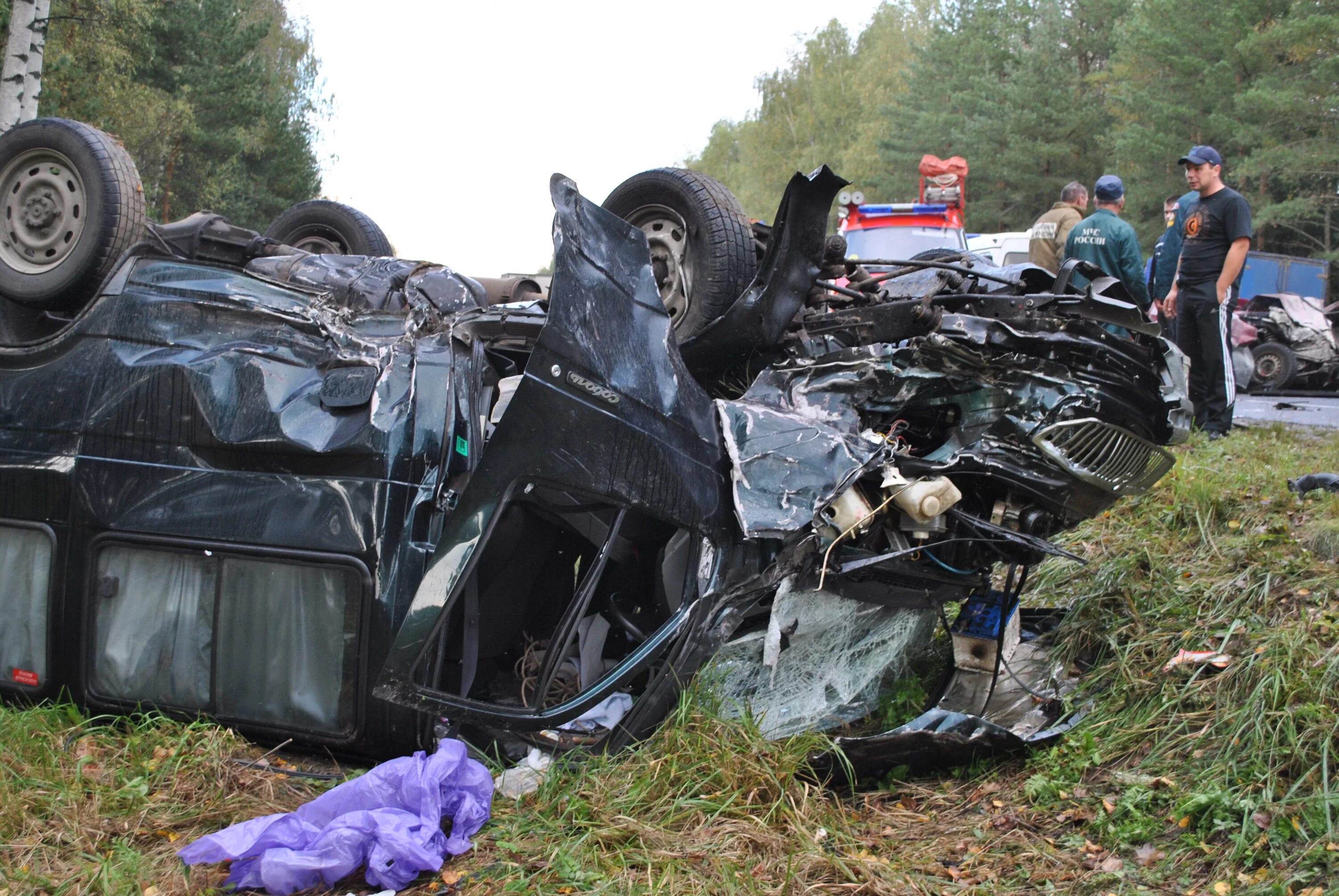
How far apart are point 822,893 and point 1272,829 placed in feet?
3.83

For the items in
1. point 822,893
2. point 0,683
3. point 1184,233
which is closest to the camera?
point 822,893

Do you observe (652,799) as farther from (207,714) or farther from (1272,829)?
(1272,829)

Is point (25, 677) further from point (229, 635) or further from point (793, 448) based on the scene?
point (793, 448)

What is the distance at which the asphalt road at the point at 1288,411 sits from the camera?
8.16 m

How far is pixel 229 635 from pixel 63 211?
182 centimetres

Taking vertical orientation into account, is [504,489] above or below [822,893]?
above

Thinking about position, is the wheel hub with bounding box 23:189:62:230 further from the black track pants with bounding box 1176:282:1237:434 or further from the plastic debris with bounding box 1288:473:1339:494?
the black track pants with bounding box 1176:282:1237:434

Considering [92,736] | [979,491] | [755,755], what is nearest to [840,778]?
[755,755]

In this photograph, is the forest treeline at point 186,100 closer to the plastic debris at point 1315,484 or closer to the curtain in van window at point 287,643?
the curtain in van window at point 287,643

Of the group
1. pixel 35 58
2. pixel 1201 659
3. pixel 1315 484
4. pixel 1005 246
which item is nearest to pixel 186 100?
pixel 35 58

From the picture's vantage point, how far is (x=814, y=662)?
3314mm

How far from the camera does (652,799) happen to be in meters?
2.95

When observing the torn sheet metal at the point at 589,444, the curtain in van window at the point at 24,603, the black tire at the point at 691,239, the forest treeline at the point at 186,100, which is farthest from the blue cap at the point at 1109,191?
the forest treeline at the point at 186,100

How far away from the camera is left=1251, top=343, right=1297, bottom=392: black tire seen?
1291 centimetres
